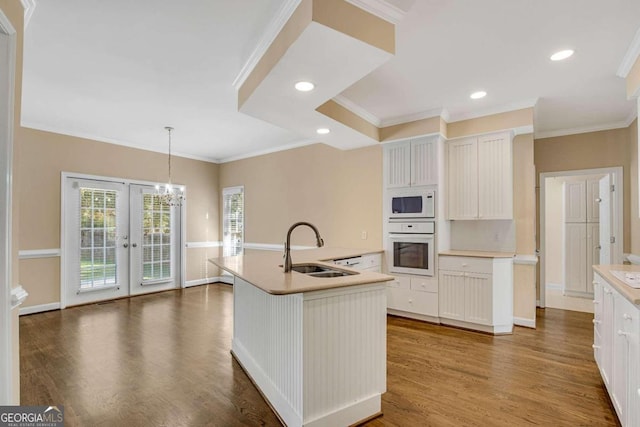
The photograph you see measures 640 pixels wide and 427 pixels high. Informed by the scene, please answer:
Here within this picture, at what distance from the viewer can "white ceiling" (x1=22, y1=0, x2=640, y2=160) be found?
2094 millimetres

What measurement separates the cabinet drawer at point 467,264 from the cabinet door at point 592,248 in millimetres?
2986

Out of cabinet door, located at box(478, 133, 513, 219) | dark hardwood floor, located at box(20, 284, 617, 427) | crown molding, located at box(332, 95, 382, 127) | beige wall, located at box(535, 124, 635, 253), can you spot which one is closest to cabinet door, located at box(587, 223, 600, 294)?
beige wall, located at box(535, 124, 635, 253)

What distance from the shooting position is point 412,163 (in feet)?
13.8

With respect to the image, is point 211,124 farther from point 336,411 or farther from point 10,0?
point 336,411

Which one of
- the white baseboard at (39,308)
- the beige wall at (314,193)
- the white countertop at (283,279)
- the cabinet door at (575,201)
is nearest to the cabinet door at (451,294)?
the beige wall at (314,193)

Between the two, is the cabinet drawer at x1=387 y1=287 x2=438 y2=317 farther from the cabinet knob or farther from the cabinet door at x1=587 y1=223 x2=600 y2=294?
the cabinet door at x1=587 y1=223 x2=600 y2=294

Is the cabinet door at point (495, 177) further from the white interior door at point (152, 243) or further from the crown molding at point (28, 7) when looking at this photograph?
the white interior door at point (152, 243)

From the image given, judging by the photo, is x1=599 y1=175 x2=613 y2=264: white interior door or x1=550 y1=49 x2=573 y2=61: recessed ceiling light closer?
x1=550 y1=49 x2=573 y2=61: recessed ceiling light

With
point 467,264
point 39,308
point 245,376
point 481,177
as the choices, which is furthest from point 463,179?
point 39,308

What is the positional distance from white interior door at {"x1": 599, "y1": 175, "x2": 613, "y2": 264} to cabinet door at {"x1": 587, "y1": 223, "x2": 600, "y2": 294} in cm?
39

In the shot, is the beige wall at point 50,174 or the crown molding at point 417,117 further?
the beige wall at point 50,174

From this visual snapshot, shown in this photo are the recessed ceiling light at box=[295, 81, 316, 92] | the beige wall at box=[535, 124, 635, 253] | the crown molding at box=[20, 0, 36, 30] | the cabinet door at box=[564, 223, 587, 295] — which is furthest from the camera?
the cabinet door at box=[564, 223, 587, 295]

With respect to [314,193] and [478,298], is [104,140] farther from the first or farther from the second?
[478,298]

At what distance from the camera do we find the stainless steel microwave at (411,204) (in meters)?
4.02
